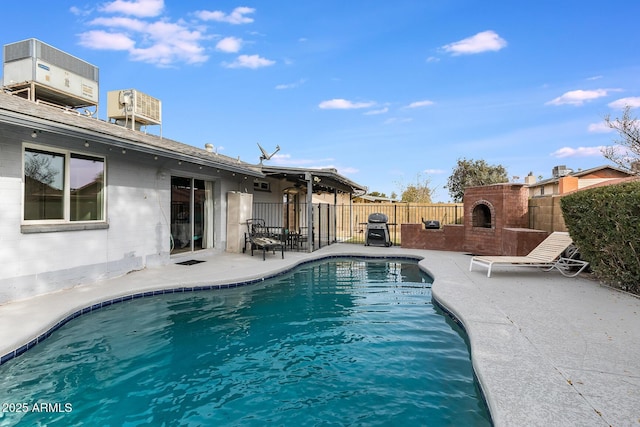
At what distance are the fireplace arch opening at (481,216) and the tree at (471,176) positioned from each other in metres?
17.8

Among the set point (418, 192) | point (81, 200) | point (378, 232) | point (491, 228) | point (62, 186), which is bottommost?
point (378, 232)

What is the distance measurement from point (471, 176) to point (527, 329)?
92.8 ft

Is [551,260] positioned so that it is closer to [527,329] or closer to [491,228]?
[491,228]

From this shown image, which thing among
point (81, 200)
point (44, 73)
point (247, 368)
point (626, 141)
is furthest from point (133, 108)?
point (626, 141)

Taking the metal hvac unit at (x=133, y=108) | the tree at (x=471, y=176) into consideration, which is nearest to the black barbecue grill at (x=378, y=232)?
the metal hvac unit at (x=133, y=108)

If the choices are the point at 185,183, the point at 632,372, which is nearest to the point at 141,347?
the point at 632,372

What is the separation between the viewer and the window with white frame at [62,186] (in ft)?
19.2

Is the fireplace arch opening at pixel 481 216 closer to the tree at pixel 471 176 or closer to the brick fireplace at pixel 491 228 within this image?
the brick fireplace at pixel 491 228

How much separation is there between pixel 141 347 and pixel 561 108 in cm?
1896

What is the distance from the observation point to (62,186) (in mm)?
6418

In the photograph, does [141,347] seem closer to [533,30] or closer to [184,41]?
[184,41]

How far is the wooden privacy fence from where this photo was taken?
1502 cm

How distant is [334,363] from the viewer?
3.87 m

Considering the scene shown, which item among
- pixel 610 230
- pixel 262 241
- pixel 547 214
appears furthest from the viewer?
pixel 262 241
